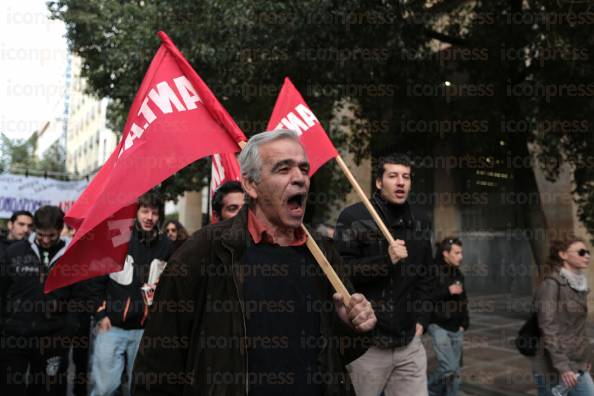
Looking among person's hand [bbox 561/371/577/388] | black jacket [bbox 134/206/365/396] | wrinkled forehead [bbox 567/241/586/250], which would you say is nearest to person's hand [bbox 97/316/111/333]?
black jacket [bbox 134/206/365/396]

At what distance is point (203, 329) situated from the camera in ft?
6.31

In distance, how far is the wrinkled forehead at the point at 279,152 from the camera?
207cm

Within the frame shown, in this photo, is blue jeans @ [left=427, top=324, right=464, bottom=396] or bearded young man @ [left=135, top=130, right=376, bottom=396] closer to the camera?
bearded young man @ [left=135, top=130, right=376, bottom=396]

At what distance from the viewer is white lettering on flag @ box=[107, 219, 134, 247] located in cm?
337

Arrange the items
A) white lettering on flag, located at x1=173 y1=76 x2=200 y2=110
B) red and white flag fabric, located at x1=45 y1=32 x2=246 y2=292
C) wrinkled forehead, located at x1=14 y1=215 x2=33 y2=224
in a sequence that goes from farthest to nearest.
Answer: wrinkled forehead, located at x1=14 y1=215 x2=33 y2=224 → white lettering on flag, located at x1=173 y1=76 x2=200 y2=110 → red and white flag fabric, located at x1=45 y1=32 x2=246 y2=292

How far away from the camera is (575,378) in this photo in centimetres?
379

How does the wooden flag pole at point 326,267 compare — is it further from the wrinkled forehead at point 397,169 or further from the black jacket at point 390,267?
the wrinkled forehead at point 397,169

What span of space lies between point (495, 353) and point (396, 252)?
5.74 m

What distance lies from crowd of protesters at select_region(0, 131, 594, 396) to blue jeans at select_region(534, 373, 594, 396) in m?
0.01

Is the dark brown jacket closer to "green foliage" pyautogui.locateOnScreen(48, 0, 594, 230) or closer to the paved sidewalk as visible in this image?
the paved sidewalk

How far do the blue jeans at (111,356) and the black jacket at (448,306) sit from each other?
3.04 metres

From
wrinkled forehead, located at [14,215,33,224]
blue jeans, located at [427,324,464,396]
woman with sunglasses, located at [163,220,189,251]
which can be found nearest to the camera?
blue jeans, located at [427,324,464,396]

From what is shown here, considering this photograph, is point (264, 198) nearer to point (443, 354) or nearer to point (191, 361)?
point (191, 361)

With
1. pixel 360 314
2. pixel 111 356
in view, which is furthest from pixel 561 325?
pixel 111 356
